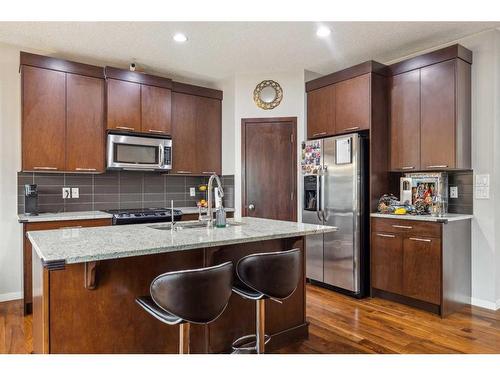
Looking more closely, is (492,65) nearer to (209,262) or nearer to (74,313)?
(209,262)

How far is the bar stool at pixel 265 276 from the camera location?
1.99 meters

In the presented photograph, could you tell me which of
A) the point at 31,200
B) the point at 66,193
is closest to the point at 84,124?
the point at 66,193

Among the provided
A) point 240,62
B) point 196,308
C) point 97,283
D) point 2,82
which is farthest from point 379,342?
point 2,82

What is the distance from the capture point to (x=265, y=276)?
6.53 feet

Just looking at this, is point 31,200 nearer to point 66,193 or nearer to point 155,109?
point 66,193

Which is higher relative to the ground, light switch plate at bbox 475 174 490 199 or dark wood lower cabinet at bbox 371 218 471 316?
light switch plate at bbox 475 174 490 199

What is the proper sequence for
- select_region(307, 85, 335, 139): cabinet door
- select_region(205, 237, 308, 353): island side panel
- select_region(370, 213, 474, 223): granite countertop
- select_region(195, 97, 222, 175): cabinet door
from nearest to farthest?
select_region(205, 237, 308, 353): island side panel < select_region(370, 213, 474, 223): granite countertop < select_region(307, 85, 335, 139): cabinet door < select_region(195, 97, 222, 175): cabinet door

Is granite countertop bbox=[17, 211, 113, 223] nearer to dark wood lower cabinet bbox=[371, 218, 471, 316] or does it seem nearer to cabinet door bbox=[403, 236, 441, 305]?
dark wood lower cabinet bbox=[371, 218, 471, 316]

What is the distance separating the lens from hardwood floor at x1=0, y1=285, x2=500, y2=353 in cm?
255

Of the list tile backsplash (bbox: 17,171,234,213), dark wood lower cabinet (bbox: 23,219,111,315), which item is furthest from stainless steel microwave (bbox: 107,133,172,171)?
dark wood lower cabinet (bbox: 23,219,111,315)

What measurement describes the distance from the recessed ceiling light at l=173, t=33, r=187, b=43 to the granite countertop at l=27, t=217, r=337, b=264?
1.97 m

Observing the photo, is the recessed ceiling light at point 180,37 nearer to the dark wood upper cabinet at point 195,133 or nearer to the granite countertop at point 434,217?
the dark wood upper cabinet at point 195,133

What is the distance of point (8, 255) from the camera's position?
3.69 m

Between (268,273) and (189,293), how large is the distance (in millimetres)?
527
